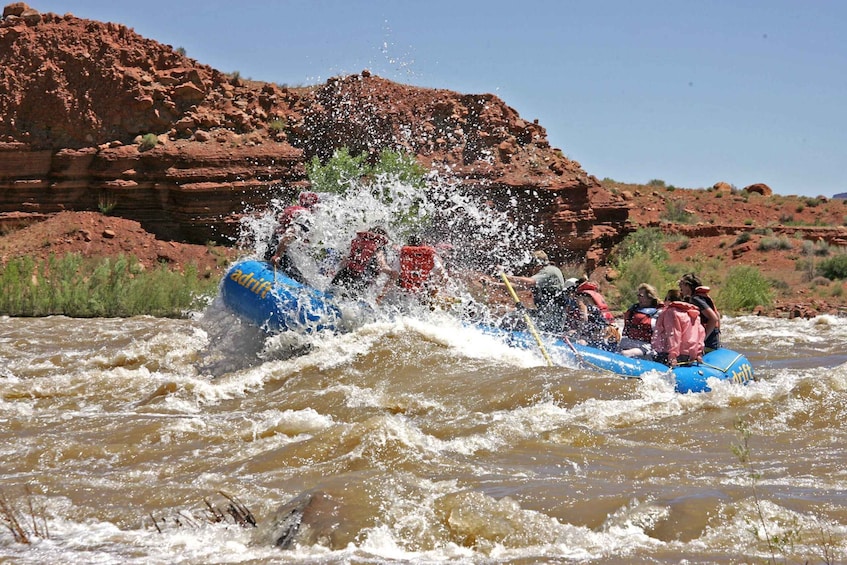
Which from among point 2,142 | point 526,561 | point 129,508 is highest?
point 2,142

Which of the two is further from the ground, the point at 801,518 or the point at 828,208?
the point at 828,208

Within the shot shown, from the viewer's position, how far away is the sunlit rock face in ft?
79.2

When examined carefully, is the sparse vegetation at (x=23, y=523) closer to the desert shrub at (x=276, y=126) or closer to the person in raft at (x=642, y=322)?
the person in raft at (x=642, y=322)

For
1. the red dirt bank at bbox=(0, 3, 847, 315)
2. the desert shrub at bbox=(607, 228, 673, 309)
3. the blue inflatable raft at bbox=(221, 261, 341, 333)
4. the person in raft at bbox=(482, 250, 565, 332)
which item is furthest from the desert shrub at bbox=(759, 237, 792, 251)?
the blue inflatable raft at bbox=(221, 261, 341, 333)

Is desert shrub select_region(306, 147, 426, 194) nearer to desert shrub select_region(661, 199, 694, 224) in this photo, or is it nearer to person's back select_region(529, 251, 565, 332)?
person's back select_region(529, 251, 565, 332)

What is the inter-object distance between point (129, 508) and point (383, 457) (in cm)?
155

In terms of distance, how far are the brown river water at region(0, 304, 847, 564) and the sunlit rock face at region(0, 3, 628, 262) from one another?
45.9ft

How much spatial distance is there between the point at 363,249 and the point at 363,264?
0.17 m

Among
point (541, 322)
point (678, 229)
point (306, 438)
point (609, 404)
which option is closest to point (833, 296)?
point (678, 229)

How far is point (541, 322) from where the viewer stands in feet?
34.0

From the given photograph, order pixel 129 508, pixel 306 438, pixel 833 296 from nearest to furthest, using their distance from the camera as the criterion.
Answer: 1. pixel 129 508
2. pixel 306 438
3. pixel 833 296

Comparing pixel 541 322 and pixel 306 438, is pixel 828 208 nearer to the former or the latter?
pixel 541 322

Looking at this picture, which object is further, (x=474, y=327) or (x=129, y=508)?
(x=474, y=327)

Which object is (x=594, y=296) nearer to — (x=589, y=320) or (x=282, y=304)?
(x=589, y=320)
